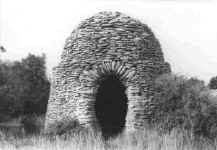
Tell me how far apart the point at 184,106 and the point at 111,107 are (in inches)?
196

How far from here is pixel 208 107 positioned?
1009 cm

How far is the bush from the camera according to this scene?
10086mm

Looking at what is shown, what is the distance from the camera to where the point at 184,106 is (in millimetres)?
10422

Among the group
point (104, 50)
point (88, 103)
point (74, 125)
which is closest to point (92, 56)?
point (104, 50)

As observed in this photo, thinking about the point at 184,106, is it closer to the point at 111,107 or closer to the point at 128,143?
the point at 128,143

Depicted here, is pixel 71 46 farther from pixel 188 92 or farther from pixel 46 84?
pixel 46 84

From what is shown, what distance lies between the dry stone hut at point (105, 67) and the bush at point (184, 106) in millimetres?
512

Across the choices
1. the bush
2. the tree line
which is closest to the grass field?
the bush

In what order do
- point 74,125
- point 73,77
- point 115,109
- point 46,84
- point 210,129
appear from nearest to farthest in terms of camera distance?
point 210,129, point 74,125, point 73,77, point 115,109, point 46,84

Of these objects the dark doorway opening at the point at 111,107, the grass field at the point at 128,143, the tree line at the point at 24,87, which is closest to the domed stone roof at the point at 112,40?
the dark doorway opening at the point at 111,107

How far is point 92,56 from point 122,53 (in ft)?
3.23

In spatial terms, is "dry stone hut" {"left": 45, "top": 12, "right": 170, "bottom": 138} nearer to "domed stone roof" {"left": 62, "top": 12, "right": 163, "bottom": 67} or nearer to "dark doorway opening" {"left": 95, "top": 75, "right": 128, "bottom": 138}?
"domed stone roof" {"left": 62, "top": 12, "right": 163, "bottom": 67}

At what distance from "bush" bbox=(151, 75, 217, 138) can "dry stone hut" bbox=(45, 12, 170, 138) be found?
1.68 ft

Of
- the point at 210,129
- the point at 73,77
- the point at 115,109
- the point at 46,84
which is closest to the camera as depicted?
the point at 210,129
